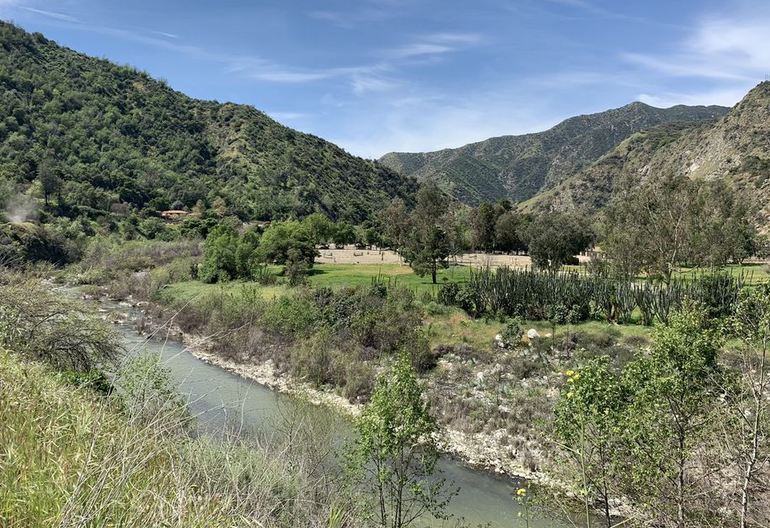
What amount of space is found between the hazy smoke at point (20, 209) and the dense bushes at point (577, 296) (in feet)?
168

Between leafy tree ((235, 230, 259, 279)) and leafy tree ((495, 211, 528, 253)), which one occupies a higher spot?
leafy tree ((495, 211, 528, 253))

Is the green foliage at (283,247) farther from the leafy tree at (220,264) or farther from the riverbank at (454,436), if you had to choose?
the riverbank at (454,436)

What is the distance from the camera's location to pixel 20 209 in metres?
56.9

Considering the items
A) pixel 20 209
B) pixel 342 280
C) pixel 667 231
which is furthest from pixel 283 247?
pixel 667 231

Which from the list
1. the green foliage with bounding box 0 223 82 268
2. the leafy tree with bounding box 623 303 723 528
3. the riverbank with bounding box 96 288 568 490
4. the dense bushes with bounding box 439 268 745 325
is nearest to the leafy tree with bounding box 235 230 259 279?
the green foliage with bounding box 0 223 82 268

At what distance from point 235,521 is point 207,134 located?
128 m

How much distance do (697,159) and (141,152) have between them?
116 meters

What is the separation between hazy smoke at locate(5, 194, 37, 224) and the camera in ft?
181

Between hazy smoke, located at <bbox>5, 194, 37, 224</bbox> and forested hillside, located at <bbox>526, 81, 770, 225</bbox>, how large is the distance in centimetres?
6316

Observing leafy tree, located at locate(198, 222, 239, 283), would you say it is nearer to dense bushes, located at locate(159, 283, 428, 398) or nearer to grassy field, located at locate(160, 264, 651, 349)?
grassy field, located at locate(160, 264, 651, 349)

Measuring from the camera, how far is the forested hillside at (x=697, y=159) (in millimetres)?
75988

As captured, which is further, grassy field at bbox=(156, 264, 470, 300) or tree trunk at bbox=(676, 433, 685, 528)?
grassy field at bbox=(156, 264, 470, 300)

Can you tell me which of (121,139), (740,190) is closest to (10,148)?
(121,139)

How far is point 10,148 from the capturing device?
8088 cm
